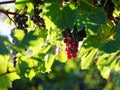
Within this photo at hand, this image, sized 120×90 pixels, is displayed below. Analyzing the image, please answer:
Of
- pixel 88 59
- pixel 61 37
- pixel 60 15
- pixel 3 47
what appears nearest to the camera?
pixel 3 47

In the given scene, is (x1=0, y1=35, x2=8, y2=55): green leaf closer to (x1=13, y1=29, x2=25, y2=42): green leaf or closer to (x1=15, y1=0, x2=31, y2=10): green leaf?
(x1=13, y1=29, x2=25, y2=42): green leaf

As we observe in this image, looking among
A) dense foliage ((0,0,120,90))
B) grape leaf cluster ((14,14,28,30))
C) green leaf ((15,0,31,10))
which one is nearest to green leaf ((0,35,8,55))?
dense foliage ((0,0,120,90))

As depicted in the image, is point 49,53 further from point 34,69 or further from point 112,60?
point 112,60

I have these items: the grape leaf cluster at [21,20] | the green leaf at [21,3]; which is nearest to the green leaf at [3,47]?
the green leaf at [21,3]

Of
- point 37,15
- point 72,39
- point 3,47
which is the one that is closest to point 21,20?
point 37,15

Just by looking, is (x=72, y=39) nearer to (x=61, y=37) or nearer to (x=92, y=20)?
(x=61, y=37)

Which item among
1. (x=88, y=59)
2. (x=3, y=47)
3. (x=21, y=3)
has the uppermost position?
(x=21, y=3)

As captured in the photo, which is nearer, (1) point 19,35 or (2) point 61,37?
(1) point 19,35
